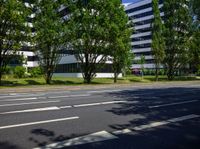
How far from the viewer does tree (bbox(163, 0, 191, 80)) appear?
52.1 metres

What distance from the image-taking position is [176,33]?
52.1 metres

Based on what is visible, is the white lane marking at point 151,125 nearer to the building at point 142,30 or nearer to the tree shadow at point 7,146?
the tree shadow at point 7,146

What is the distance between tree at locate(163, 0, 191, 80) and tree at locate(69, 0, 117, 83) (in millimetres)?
18056

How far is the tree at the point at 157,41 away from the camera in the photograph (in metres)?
48.8

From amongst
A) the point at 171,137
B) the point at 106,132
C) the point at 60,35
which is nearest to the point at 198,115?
the point at 171,137

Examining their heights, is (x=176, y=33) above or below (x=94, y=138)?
above

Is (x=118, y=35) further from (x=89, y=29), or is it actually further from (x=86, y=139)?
(x=86, y=139)

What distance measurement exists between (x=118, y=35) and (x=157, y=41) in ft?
44.7

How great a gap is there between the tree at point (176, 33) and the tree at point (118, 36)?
537 inches

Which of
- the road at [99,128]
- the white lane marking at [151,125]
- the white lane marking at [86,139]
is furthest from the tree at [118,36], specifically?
the white lane marking at [86,139]

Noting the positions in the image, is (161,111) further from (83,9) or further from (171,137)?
(83,9)

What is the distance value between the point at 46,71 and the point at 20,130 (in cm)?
2739

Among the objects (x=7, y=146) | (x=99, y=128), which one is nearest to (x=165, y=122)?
(x=99, y=128)

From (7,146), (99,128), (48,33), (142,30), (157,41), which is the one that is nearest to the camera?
(7,146)
